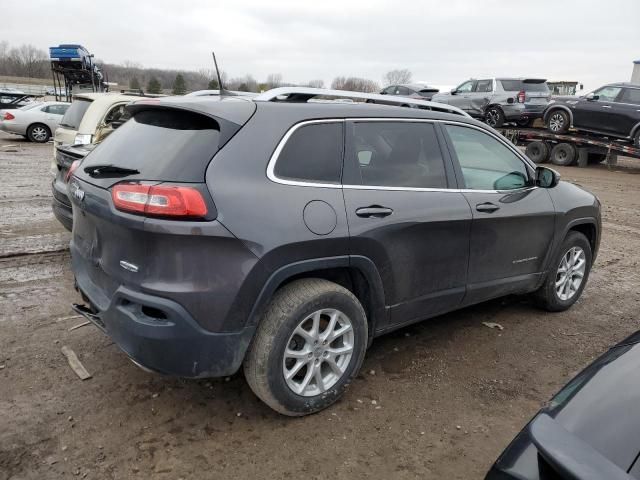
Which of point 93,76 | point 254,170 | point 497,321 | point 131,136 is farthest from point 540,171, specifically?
point 93,76

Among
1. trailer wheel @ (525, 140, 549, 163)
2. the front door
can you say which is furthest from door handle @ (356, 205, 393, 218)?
trailer wheel @ (525, 140, 549, 163)

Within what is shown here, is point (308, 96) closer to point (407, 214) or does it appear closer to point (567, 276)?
point (407, 214)

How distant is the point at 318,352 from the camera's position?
3.00 meters

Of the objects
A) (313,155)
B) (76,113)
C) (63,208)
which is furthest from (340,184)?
(76,113)

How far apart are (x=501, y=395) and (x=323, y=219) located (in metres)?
1.70

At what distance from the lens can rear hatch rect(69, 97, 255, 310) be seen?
2.54 meters

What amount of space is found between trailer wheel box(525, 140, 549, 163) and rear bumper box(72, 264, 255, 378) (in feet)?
55.3

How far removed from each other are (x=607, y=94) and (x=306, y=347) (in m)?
15.6

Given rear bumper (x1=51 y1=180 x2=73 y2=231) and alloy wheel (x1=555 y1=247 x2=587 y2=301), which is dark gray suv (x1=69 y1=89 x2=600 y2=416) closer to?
alloy wheel (x1=555 y1=247 x2=587 y2=301)

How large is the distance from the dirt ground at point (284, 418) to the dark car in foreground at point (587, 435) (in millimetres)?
1066

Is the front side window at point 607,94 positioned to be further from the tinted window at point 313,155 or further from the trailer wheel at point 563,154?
the tinted window at point 313,155

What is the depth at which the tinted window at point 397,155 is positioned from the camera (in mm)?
3211

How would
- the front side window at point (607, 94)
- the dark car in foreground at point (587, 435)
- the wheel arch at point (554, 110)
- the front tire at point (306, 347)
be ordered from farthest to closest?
1. the wheel arch at point (554, 110)
2. the front side window at point (607, 94)
3. the front tire at point (306, 347)
4. the dark car in foreground at point (587, 435)

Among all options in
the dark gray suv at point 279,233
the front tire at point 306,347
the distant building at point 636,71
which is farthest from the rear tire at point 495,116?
the distant building at point 636,71
